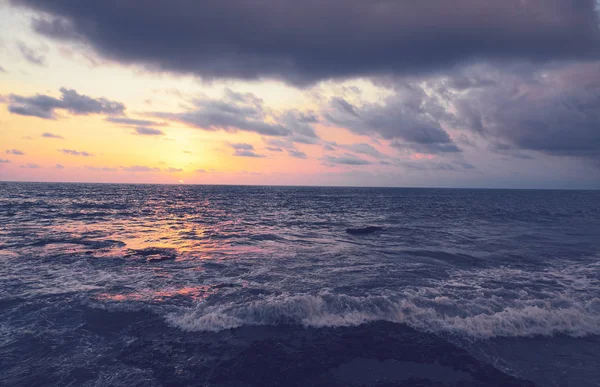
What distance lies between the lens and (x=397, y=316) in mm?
13719

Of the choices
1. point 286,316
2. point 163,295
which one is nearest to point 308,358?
point 286,316

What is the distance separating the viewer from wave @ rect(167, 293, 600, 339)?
12.7 meters

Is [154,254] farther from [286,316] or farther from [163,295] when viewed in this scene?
[286,316]

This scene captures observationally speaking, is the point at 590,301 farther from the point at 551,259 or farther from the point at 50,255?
the point at 50,255

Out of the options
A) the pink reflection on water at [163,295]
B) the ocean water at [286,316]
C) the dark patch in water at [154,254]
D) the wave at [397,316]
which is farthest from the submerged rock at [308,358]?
the dark patch in water at [154,254]

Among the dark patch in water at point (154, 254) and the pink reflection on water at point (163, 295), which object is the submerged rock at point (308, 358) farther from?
the dark patch in water at point (154, 254)

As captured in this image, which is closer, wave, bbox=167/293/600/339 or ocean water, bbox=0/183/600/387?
ocean water, bbox=0/183/600/387

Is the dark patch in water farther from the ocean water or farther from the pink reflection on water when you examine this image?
the pink reflection on water

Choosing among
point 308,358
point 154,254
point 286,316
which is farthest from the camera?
point 154,254

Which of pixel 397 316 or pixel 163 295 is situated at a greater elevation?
pixel 397 316

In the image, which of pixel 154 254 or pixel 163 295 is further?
pixel 154 254

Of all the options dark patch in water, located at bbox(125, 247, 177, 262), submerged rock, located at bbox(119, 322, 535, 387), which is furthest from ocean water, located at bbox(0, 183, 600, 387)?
dark patch in water, located at bbox(125, 247, 177, 262)

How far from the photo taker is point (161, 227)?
41938mm

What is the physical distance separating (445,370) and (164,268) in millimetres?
18517
